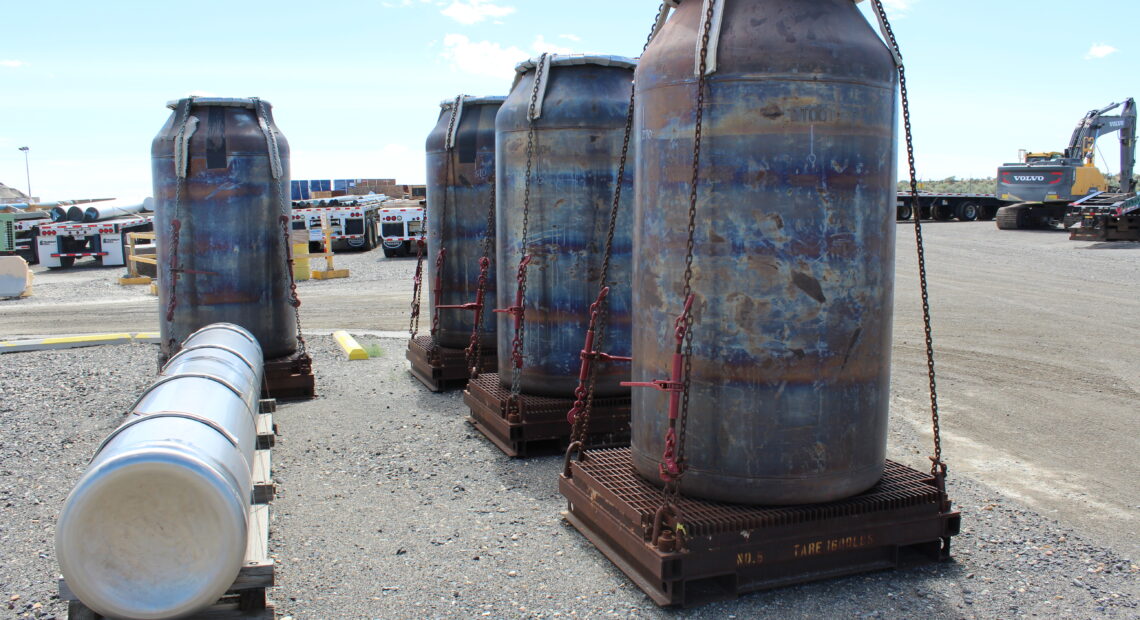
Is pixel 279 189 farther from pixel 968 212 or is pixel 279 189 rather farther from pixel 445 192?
pixel 968 212

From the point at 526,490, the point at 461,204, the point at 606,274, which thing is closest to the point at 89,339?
the point at 461,204

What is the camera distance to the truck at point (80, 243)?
25156mm

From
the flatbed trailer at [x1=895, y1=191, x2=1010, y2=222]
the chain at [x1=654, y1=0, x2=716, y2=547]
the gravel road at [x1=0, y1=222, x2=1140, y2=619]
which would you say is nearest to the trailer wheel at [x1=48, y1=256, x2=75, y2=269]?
the gravel road at [x1=0, y1=222, x2=1140, y2=619]

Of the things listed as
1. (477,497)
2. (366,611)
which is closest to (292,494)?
(477,497)

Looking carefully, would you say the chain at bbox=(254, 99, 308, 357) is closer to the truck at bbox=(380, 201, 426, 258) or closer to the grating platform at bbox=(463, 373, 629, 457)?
the grating platform at bbox=(463, 373, 629, 457)

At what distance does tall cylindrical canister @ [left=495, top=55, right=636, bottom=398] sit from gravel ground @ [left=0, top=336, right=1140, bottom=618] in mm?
991

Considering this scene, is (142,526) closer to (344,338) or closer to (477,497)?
(477,497)

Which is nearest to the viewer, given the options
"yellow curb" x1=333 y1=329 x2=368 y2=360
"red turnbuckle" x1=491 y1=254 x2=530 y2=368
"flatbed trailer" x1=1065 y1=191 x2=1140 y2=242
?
"red turnbuckle" x1=491 y1=254 x2=530 y2=368

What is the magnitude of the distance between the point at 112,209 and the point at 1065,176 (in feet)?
98.9

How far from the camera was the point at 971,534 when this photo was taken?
17.4 ft

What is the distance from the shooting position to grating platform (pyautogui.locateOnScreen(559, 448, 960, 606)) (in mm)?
4352

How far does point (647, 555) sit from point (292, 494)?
288 cm

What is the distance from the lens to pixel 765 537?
442 centimetres

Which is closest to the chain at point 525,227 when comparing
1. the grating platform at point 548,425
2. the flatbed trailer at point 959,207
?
the grating platform at point 548,425
